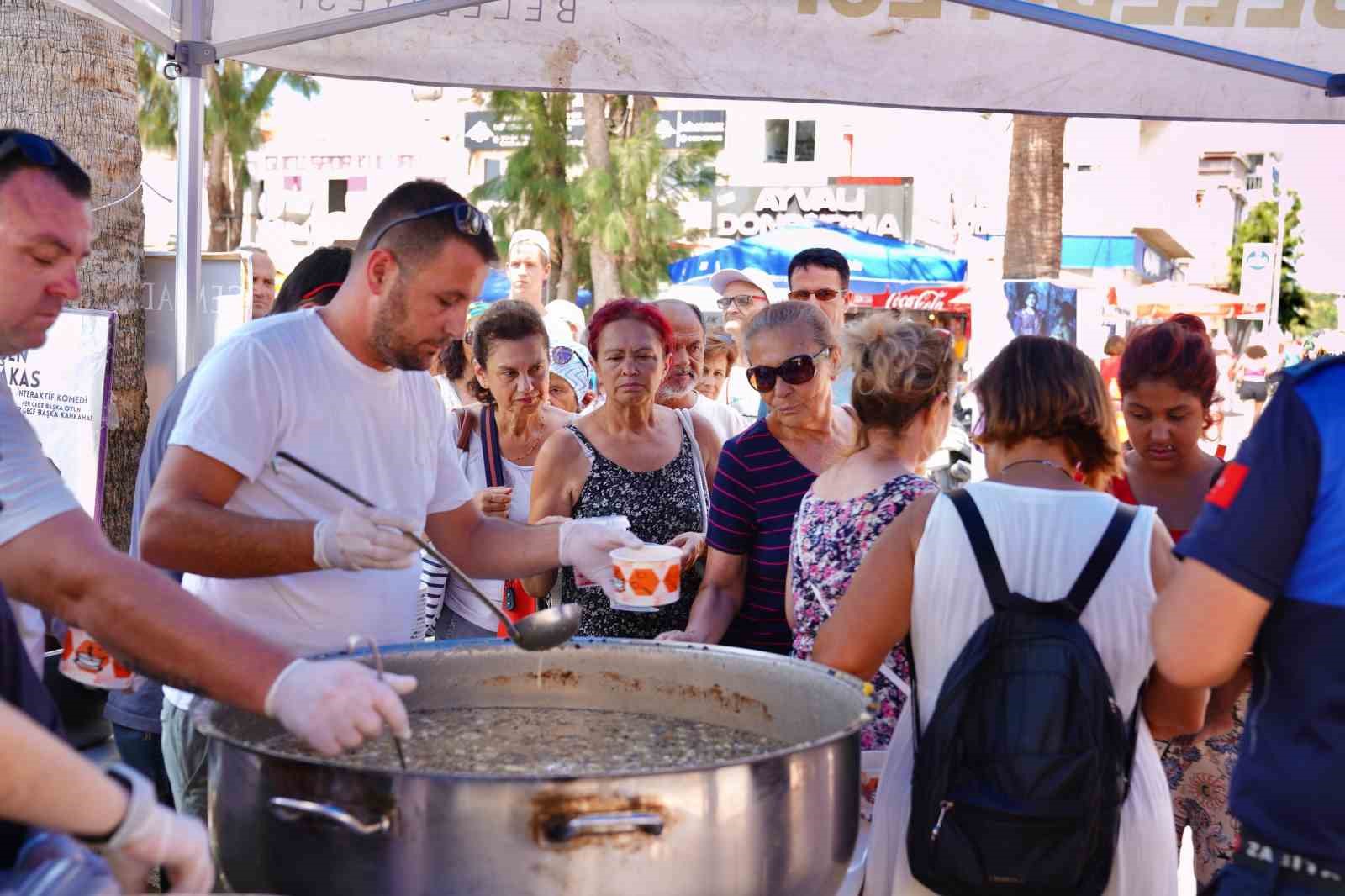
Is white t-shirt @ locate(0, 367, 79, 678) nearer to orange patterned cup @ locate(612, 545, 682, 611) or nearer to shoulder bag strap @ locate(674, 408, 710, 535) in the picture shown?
orange patterned cup @ locate(612, 545, 682, 611)

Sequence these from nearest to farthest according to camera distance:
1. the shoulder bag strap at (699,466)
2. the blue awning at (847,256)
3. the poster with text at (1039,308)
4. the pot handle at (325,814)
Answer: the pot handle at (325,814) → the shoulder bag strap at (699,466) → the poster with text at (1039,308) → the blue awning at (847,256)

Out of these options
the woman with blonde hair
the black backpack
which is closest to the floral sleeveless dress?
the woman with blonde hair

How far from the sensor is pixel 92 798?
4.26 feet

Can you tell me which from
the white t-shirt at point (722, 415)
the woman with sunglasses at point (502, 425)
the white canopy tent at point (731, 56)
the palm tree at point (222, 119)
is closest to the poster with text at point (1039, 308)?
the white t-shirt at point (722, 415)

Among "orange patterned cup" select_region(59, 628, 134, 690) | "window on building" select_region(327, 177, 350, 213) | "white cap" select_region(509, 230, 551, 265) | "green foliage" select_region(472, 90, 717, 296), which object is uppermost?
"window on building" select_region(327, 177, 350, 213)

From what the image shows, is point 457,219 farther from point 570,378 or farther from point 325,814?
point 570,378

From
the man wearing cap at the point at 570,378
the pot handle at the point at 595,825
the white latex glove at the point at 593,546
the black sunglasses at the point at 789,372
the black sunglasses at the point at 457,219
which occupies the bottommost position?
the pot handle at the point at 595,825

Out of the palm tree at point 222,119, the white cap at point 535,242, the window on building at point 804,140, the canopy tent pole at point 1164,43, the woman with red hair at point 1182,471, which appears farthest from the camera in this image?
the window on building at point 804,140

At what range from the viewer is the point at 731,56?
12.5 feet

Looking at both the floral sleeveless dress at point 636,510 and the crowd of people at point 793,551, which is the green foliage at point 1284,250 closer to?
the floral sleeveless dress at point 636,510

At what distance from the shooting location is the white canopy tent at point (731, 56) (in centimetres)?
366

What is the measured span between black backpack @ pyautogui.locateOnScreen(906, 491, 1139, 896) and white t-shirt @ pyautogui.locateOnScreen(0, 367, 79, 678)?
4.58 ft

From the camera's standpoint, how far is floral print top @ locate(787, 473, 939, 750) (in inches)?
111

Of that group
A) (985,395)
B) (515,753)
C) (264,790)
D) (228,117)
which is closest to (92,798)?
(264,790)
